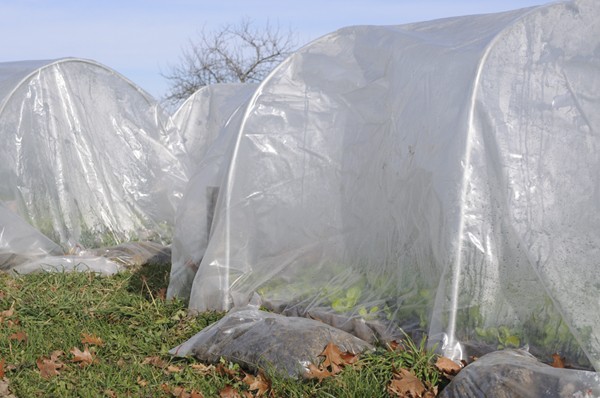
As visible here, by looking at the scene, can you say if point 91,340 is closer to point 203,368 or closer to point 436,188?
point 203,368

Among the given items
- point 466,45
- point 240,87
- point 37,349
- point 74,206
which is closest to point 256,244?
point 37,349

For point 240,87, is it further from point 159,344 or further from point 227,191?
point 159,344

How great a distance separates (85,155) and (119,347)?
551 cm

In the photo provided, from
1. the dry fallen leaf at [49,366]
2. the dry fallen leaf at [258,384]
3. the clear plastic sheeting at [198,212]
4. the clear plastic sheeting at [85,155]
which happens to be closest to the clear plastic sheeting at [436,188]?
the clear plastic sheeting at [198,212]

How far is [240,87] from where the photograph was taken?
13789 millimetres

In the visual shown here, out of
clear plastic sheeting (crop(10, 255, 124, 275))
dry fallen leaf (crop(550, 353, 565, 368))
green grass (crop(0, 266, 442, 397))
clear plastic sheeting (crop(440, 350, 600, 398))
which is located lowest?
clear plastic sheeting (crop(10, 255, 124, 275))

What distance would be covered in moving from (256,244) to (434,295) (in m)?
2.06

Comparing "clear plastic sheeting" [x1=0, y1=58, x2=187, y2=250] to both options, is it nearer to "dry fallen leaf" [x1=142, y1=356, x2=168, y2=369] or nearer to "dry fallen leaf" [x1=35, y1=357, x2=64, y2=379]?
"dry fallen leaf" [x1=35, y1=357, x2=64, y2=379]

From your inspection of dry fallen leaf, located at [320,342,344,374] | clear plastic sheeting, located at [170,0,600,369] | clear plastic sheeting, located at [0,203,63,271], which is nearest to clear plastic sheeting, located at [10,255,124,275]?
clear plastic sheeting, located at [0,203,63,271]

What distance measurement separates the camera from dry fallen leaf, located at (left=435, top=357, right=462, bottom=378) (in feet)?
15.6

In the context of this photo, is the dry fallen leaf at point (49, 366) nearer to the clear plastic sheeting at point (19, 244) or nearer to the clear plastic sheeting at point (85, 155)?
the clear plastic sheeting at point (19, 244)

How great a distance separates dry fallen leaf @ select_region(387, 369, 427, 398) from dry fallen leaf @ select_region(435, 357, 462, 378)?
21 centimetres

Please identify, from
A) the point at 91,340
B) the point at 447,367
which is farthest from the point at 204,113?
the point at 447,367

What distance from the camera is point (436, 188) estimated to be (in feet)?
17.9
